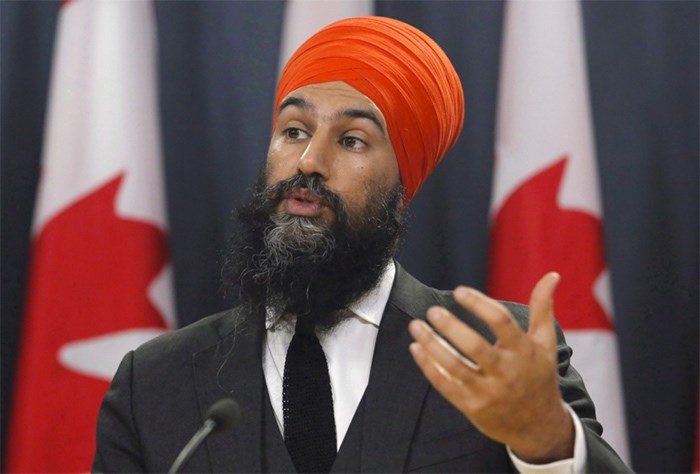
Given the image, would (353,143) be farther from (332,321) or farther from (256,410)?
(256,410)

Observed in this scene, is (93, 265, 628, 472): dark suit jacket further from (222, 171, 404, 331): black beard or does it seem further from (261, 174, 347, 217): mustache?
(261, 174, 347, 217): mustache

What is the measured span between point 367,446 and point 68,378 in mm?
1048

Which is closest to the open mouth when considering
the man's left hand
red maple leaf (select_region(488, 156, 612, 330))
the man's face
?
the man's face

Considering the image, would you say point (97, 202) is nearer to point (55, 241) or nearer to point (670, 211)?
point (55, 241)

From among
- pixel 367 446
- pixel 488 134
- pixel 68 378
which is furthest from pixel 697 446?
pixel 68 378

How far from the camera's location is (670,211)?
2.35 meters

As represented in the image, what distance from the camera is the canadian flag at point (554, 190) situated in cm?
220

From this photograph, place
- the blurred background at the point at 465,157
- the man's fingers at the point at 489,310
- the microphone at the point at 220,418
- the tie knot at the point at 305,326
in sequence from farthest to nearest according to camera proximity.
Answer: the blurred background at the point at 465,157 < the tie knot at the point at 305,326 < the microphone at the point at 220,418 < the man's fingers at the point at 489,310

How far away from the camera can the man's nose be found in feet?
5.42

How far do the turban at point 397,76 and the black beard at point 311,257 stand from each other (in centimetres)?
12

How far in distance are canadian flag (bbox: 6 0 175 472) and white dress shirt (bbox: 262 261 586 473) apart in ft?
2.38

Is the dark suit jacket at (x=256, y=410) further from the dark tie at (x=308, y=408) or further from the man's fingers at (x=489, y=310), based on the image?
the man's fingers at (x=489, y=310)

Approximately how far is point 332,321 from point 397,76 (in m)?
0.47

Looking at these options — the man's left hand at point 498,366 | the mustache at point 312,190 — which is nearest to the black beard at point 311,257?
the mustache at point 312,190
